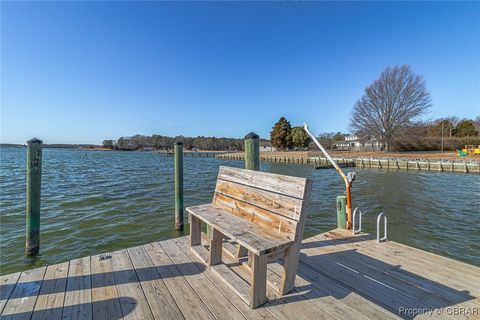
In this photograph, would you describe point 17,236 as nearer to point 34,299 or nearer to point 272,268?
point 34,299

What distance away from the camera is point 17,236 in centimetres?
601

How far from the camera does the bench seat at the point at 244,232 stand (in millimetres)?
2059

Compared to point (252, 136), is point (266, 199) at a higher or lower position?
lower

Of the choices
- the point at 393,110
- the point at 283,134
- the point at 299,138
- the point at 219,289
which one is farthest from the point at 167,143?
the point at 219,289

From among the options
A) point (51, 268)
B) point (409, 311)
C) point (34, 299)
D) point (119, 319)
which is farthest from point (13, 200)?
point (409, 311)

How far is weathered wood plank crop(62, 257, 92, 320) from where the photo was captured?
7.02ft

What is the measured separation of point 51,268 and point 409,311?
4.17 meters

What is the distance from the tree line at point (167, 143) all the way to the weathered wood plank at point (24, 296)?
104296 mm

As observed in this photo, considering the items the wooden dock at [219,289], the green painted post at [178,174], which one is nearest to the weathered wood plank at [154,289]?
the wooden dock at [219,289]

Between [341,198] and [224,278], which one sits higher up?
[341,198]

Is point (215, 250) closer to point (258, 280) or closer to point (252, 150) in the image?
point (258, 280)

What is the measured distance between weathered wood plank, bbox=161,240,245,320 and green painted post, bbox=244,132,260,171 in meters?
1.79

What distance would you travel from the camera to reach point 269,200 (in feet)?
8.20

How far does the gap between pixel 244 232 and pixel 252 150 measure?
1.91 m
